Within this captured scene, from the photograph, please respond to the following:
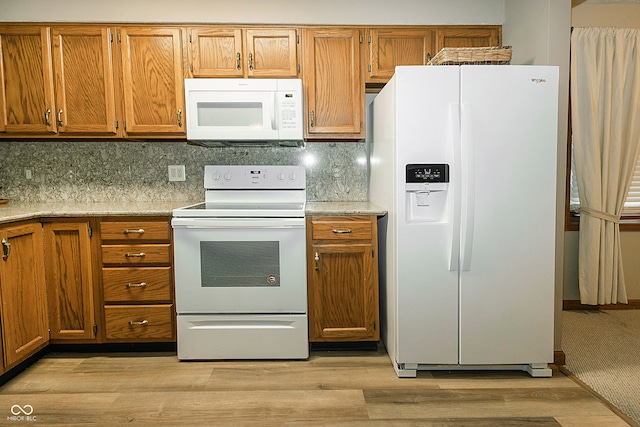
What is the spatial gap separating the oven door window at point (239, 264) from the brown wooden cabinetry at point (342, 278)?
0.21 m

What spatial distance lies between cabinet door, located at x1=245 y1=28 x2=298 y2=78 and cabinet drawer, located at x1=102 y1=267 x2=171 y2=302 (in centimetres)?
136

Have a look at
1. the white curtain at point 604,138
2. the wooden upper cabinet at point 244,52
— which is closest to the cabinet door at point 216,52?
the wooden upper cabinet at point 244,52

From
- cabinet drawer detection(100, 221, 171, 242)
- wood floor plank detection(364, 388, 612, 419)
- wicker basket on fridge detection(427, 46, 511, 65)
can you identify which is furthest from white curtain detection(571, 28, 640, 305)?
cabinet drawer detection(100, 221, 171, 242)

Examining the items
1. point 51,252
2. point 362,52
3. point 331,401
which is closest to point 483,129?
point 362,52

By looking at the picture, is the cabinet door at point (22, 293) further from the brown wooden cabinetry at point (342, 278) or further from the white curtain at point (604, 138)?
the white curtain at point (604, 138)

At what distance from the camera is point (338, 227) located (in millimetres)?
2537

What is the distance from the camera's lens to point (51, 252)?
2539 mm

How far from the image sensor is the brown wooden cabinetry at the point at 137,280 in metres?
2.54

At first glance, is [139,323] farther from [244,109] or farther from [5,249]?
[244,109]

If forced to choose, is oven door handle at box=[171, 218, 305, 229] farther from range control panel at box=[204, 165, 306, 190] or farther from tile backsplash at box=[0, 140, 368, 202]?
tile backsplash at box=[0, 140, 368, 202]

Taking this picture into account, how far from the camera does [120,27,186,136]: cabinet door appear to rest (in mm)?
2816

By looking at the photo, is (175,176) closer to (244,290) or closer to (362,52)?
(244,290)

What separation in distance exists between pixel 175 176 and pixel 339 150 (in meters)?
1.18

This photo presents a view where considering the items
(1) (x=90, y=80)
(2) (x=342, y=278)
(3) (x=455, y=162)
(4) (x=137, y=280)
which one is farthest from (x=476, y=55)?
(1) (x=90, y=80)
